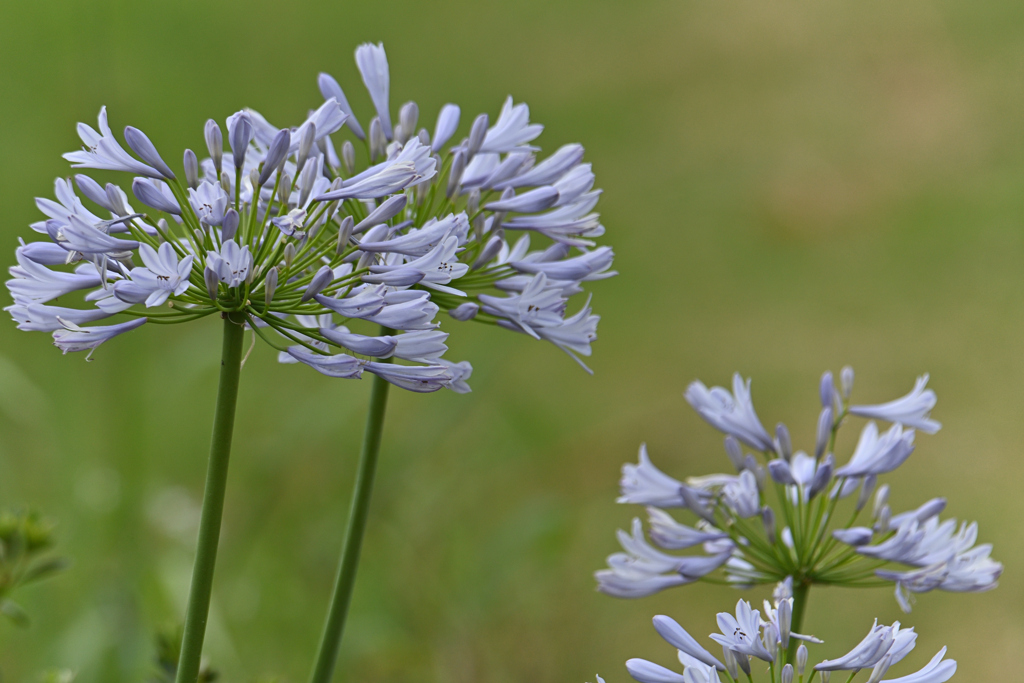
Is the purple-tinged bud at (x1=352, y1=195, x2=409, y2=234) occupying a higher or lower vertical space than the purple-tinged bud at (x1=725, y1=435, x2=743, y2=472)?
higher

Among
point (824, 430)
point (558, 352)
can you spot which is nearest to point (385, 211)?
point (824, 430)

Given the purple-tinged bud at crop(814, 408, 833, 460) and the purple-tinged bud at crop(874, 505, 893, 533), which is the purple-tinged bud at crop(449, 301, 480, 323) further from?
the purple-tinged bud at crop(874, 505, 893, 533)

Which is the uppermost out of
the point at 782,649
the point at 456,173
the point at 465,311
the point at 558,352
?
the point at 558,352

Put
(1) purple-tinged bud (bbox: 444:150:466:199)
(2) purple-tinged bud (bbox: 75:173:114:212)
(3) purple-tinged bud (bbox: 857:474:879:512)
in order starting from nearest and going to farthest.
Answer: (2) purple-tinged bud (bbox: 75:173:114:212) → (1) purple-tinged bud (bbox: 444:150:466:199) → (3) purple-tinged bud (bbox: 857:474:879:512)

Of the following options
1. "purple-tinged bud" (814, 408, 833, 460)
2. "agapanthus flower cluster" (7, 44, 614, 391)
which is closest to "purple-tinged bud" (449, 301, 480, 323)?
"agapanthus flower cluster" (7, 44, 614, 391)

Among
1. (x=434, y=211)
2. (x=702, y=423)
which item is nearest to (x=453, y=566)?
(x=434, y=211)

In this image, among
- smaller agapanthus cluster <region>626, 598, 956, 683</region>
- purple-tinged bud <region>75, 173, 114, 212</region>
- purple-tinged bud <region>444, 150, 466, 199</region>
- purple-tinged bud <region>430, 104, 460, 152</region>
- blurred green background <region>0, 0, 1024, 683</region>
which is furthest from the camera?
blurred green background <region>0, 0, 1024, 683</region>

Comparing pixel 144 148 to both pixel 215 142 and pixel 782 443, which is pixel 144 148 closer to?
pixel 215 142
